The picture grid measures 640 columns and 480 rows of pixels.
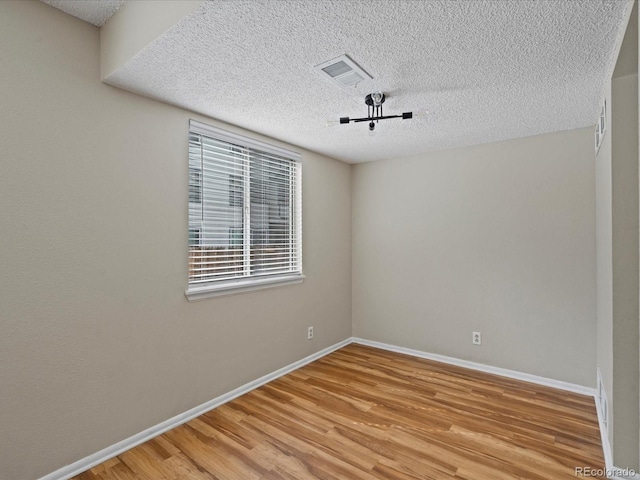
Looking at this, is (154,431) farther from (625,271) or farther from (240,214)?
(625,271)

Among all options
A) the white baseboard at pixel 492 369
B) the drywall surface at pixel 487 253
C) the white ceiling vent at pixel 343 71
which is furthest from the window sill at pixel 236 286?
the white ceiling vent at pixel 343 71

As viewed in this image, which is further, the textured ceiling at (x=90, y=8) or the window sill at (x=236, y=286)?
the window sill at (x=236, y=286)

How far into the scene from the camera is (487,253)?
3.38 m

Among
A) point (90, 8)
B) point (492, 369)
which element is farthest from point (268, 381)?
point (90, 8)

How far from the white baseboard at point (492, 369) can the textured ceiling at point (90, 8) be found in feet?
13.0

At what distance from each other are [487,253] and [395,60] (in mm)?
2339

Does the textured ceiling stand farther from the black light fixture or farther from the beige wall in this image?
the black light fixture

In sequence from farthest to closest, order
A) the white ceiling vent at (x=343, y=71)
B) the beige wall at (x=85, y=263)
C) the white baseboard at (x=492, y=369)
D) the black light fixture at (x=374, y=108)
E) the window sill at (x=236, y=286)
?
the white baseboard at (x=492, y=369)
the window sill at (x=236, y=286)
the black light fixture at (x=374, y=108)
the white ceiling vent at (x=343, y=71)
the beige wall at (x=85, y=263)

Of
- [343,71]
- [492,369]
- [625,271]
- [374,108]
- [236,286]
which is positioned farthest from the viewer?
[492,369]

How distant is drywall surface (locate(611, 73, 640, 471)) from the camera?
5.72 ft

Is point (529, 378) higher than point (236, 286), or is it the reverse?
point (236, 286)

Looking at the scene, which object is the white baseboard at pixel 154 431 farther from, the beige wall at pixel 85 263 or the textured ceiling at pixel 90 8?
the textured ceiling at pixel 90 8

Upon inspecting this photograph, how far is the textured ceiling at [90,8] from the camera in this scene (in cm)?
178

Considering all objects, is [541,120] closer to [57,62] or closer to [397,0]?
[397,0]
